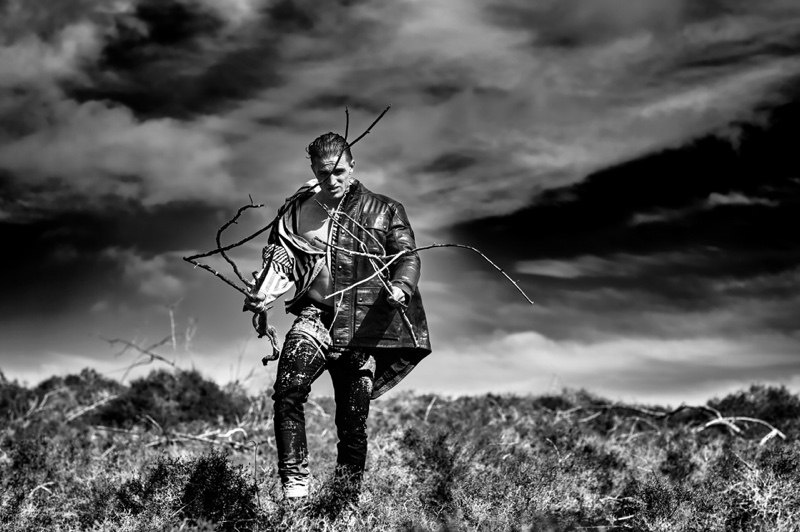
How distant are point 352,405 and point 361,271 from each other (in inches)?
40.5

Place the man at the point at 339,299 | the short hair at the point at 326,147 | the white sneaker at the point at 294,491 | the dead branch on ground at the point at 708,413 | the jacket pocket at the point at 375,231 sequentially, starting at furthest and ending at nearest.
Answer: the dead branch on ground at the point at 708,413
the jacket pocket at the point at 375,231
the short hair at the point at 326,147
the man at the point at 339,299
the white sneaker at the point at 294,491

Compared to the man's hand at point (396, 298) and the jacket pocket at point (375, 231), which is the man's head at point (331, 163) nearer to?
the jacket pocket at point (375, 231)

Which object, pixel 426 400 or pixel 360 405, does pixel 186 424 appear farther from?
pixel 360 405

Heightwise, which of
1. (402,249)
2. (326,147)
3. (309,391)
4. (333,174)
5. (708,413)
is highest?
(326,147)

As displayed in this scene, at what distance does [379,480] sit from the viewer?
24.5 feet

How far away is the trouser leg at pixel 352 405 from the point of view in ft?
21.6

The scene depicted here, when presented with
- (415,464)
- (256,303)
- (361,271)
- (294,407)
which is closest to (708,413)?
(415,464)

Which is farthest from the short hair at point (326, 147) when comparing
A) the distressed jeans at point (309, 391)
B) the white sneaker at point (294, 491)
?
the white sneaker at point (294, 491)

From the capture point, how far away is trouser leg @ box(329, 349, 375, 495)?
6.60 metres

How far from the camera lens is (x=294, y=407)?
6234mm

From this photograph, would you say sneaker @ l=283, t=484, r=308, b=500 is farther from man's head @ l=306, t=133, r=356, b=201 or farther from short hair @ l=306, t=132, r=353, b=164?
short hair @ l=306, t=132, r=353, b=164

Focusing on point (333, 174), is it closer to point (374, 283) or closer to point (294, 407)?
point (374, 283)

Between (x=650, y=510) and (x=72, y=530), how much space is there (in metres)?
4.44

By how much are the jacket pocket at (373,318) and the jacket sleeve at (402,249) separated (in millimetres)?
185
